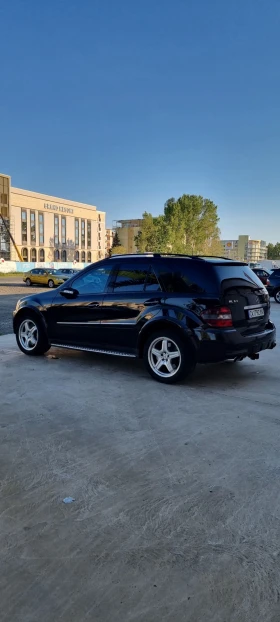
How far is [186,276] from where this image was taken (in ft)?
17.9

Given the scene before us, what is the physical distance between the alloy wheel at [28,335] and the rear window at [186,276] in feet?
8.27

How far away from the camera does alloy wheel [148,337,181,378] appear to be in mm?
5398

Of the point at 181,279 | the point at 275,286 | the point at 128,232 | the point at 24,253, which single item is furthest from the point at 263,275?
the point at 128,232

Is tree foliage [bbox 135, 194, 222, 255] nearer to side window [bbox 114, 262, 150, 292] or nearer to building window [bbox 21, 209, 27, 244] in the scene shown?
building window [bbox 21, 209, 27, 244]

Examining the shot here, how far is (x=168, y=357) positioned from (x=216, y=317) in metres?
0.80

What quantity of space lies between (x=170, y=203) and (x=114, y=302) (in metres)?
67.6

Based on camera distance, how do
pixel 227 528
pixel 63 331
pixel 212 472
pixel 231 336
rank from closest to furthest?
1. pixel 227 528
2. pixel 212 472
3. pixel 231 336
4. pixel 63 331

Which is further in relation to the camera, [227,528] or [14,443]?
[14,443]

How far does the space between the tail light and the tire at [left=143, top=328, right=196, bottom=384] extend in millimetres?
406

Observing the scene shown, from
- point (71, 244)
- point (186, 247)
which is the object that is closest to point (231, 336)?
point (186, 247)

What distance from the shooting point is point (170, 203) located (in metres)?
71.1

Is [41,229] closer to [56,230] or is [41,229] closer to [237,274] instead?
[56,230]

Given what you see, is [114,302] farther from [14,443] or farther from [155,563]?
[155,563]

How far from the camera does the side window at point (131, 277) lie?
585 cm
